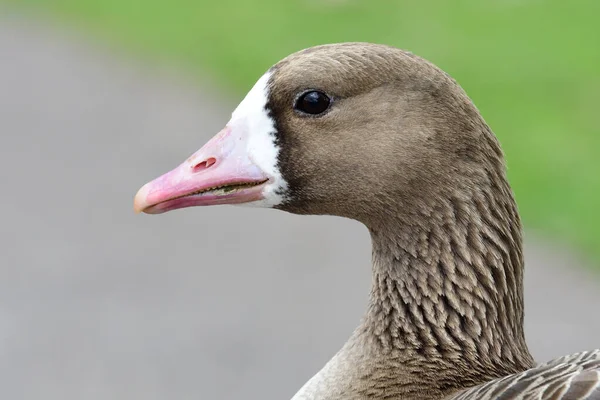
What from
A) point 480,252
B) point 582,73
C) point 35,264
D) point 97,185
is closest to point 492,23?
point 582,73

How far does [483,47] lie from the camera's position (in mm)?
7324

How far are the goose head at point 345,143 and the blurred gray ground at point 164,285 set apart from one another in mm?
2228

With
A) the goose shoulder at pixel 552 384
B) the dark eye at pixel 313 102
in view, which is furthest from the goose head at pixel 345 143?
the goose shoulder at pixel 552 384

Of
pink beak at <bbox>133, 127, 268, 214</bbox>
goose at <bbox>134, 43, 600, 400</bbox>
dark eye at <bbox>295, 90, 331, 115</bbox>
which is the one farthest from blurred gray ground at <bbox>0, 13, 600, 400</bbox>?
dark eye at <bbox>295, 90, 331, 115</bbox>

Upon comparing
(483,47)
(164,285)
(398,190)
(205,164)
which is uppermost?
(483,47)

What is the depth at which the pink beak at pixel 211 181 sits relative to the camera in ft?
7.47

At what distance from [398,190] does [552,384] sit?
569 mm

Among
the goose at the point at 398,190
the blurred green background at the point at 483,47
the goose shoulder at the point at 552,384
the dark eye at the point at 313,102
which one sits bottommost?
the goose shoulder at the point at 552,384

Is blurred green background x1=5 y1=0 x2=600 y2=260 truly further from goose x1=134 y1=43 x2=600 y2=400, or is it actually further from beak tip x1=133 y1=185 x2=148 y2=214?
beak tip x1=133 y1=185 x2=148 y2=214

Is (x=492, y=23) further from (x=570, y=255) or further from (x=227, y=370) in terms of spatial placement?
(x=227, y=370)

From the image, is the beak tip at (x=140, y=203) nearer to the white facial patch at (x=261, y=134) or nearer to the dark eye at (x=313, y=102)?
the white facial patch at (x=261, y=134)

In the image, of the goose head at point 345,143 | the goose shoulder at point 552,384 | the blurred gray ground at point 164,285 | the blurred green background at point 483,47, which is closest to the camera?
the goose shoulder at point 552,384

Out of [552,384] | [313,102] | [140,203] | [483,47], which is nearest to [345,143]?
[313,102]

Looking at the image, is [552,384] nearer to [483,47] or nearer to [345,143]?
[345,143]
